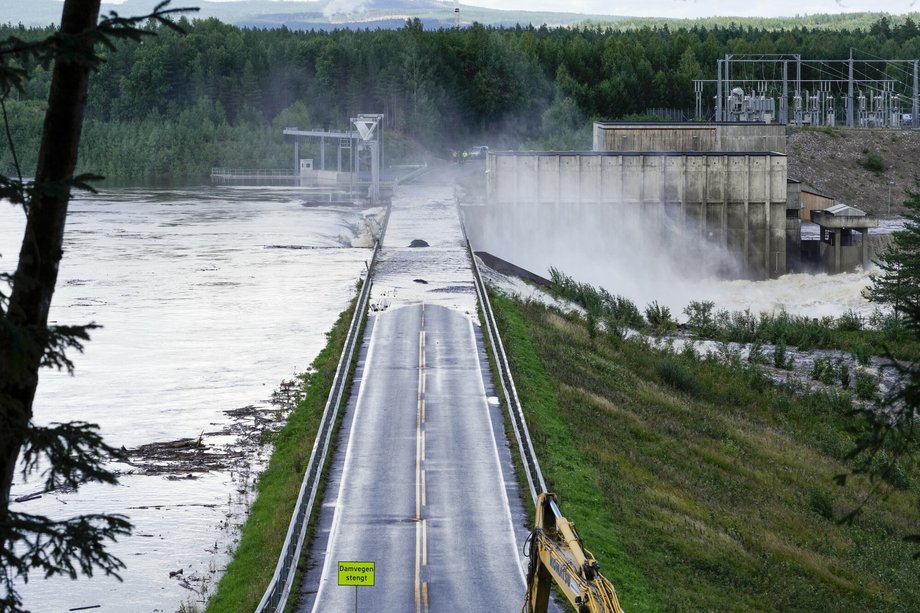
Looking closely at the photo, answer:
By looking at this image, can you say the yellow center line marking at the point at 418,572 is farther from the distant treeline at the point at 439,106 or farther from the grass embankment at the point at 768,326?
the distant treeline at the point at 439,106

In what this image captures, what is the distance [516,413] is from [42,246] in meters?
29.2

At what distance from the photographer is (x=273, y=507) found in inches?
1410

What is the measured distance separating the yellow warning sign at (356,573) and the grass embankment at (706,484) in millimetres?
6136

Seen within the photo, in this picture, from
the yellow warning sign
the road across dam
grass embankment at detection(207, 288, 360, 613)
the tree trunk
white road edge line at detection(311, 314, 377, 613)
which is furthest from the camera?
grass embankment at detection(207, 288, 360, 613)

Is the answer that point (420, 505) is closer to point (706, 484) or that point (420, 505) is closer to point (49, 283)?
point (706, 484)

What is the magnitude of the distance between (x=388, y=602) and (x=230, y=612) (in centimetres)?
419

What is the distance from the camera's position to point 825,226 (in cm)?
9969

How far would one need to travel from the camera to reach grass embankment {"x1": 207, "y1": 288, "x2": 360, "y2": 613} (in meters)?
29.2

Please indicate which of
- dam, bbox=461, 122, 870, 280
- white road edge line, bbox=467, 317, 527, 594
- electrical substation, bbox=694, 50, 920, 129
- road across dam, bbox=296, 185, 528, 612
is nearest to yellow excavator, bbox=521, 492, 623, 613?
road across dam, bbox=296, 185, 528, 612

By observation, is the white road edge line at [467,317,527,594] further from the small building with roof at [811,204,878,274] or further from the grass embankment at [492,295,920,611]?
the small building with roof at [811,204,878,274]

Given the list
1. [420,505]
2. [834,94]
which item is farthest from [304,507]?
[834,94]

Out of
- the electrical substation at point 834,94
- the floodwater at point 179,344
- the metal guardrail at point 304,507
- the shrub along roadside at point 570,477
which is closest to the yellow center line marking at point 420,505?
the metal guardrail at point 304,507

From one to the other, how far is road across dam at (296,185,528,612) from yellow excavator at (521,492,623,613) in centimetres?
478

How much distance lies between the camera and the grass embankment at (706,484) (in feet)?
100
